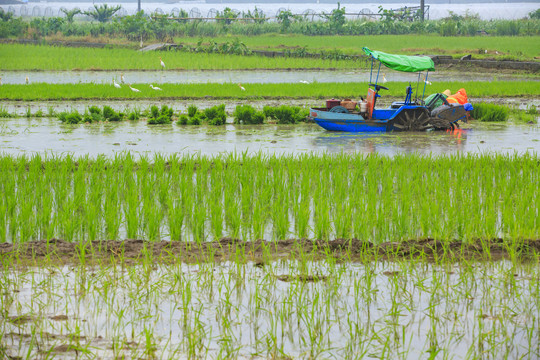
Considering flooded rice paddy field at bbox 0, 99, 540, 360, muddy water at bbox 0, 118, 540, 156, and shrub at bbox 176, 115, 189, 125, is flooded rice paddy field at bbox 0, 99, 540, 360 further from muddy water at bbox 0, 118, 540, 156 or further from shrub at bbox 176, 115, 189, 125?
shrub at bbox 176, 115, 189, 125

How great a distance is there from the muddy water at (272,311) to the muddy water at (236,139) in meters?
4.86

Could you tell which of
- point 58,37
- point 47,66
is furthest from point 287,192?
point 58,37

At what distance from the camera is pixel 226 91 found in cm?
1645

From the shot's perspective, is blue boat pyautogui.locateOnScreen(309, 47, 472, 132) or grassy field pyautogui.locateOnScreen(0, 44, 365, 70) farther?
grassy field pyautogui.locateOnScreen(0, 44, 365, 70)

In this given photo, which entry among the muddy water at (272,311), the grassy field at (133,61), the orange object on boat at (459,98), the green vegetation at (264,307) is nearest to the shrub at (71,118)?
the orange object on boat at (459,98)

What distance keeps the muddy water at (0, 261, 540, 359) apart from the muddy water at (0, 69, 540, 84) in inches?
→ 616

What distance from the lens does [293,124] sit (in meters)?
12.6

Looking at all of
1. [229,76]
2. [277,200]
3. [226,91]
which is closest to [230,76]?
[229,76]

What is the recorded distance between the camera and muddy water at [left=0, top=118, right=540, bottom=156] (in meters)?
9.62

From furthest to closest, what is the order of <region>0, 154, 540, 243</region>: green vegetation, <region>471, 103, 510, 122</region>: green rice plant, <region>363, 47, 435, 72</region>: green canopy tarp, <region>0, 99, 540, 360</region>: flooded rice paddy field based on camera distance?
<region>471, 103, 510, 122</region>: green rice plant → <region>363, 47, 435, 72</region>: green canopy tarp → <region>0, 154, 540, 243</region>: green vegetation → <region>0, 99, 540, 360</region>: flooded rice paddy field

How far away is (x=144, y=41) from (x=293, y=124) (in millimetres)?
23872

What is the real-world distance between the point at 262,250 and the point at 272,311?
3.45 ft

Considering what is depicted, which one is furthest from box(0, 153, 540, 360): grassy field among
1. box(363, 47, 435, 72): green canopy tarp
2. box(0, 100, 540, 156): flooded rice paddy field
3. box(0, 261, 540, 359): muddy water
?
box(363, 47, 435, 72): green canopy tarp

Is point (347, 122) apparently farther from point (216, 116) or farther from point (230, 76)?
point (230, 76)
